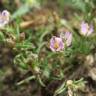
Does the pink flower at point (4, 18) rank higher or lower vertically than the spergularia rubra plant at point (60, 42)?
higher

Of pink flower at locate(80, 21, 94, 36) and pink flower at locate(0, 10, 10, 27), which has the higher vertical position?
pink flower at locate(0, 10, 10, 27)

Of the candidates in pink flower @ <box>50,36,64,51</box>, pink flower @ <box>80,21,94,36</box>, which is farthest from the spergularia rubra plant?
pink flower @ <box>80,21,94,36</box>

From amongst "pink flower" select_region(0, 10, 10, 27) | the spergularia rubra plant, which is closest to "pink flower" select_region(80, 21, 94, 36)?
the spergularia rubra plant

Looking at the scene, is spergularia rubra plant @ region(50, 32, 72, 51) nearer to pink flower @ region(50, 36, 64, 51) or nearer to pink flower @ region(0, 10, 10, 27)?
pink flower @ region(50, 36, 64, 51)

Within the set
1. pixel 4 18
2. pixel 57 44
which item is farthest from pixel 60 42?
pixel 4 18

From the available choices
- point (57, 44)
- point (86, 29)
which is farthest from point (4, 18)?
point (86, 29)

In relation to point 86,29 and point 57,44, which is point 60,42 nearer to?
point 57,44

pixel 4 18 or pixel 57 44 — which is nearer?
pixel 57 44

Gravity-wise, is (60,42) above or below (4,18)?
below

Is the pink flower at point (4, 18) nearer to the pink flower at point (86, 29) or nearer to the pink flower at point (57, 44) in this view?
the pink flower at point (57, 44)

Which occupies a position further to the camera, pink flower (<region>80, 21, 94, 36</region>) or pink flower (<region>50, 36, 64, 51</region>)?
pink flower (<region>80, 21, 94, 36</region>)

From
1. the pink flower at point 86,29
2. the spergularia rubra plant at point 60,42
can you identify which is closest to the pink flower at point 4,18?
the spergularia rubra plant at point 60,42

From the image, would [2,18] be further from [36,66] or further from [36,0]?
[36,0]
